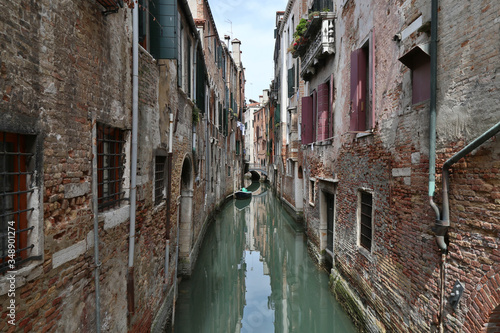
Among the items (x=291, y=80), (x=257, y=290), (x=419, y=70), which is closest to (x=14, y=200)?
(x=419, y=70)

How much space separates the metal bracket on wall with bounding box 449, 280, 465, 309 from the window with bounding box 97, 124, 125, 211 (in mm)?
3854

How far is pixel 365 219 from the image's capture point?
6043 mm

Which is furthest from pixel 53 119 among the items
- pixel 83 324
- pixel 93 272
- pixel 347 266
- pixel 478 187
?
pixel 347 266

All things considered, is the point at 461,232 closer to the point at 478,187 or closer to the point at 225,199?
the point at 478,187

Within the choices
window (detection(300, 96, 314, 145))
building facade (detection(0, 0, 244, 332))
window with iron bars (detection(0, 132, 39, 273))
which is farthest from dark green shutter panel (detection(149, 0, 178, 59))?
window (detection(300, 96, 314, 145))

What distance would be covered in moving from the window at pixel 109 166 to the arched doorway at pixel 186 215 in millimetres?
4117

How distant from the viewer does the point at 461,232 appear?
10.5ft

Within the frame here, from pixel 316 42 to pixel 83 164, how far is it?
738 cm

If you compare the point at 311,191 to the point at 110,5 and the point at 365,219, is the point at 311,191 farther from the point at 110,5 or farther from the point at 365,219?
the point at 110,5

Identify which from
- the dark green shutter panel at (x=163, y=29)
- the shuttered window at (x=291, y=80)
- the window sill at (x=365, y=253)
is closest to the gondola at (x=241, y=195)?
the shuttered window at (x=291, y=80)

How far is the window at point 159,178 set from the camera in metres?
5.62

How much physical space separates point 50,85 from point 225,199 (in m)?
17.7

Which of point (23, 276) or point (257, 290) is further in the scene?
point (257, 290)

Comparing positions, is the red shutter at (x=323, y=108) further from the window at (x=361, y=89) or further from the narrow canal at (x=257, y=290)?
the narrow canal at (x=257, y=290)
